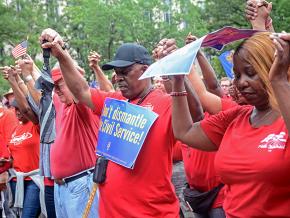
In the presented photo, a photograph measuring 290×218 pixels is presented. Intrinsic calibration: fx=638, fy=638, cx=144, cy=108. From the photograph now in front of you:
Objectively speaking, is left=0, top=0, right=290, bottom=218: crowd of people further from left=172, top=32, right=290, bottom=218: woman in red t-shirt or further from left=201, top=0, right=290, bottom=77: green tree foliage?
left=201, top=0, right=290, bottom=77: green tree foliage

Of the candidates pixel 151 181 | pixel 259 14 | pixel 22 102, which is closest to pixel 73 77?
pixel 151 181

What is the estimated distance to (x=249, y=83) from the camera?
307 centimetres

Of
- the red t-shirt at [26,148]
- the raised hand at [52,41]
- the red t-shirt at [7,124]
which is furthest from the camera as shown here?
the red t-shirt at [7,124]

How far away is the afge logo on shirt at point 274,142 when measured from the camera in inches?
115

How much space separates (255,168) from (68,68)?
2.07m

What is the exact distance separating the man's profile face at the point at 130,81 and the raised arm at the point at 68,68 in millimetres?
369

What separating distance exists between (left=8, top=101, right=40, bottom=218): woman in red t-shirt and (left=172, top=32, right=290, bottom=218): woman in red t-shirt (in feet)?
14.2

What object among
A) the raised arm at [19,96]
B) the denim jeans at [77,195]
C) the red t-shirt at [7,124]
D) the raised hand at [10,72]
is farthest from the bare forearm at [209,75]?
the red t-shirt at [7,124]

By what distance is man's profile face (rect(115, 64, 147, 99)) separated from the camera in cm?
437

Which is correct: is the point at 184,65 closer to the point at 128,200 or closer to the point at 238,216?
the point at 238,216

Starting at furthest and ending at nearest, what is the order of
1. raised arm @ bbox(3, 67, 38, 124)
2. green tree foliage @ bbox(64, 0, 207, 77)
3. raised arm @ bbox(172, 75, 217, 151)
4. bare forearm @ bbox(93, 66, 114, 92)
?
green tree foliage @ bbox(64, 0, 207, 77), raised arm @ bbox(3, 67, 38, 124), bare forearm @ bbox(93, 66, 114, 92), raised arm @ bbox(172, 75, 217, 151)

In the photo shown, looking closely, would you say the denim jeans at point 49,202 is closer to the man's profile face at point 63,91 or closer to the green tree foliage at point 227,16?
the man's profile face at point 63,91

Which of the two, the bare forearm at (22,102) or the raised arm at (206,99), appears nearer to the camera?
the raised arm at (206,99)

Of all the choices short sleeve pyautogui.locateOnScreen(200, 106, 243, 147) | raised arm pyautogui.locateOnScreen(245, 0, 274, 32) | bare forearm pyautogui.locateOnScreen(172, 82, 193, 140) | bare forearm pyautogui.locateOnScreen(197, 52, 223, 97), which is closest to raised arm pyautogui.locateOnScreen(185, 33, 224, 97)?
bare forearm pyautogui.locateOnScreen(197, 52, 223, 97)
